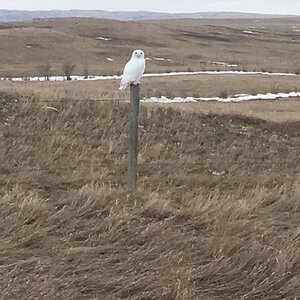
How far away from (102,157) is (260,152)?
292cm

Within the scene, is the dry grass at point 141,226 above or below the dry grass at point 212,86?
above

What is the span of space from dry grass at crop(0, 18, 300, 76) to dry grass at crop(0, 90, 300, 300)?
40.7m

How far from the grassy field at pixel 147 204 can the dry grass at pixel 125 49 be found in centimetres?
3814

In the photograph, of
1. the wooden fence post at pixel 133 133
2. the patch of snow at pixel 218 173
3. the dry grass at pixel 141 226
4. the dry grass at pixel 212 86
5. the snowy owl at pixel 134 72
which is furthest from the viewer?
the dry grass at pixel 212 86

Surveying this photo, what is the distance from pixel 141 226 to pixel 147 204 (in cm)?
60

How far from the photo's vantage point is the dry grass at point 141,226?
155 inches

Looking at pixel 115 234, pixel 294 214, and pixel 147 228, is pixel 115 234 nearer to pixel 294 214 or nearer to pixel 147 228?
pixel 147 228

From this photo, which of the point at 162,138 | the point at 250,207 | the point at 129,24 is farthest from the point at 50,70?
the point at 129,24

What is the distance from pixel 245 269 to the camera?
425 cm

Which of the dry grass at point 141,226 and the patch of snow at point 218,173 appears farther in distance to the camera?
the patch of snow at point 218,173

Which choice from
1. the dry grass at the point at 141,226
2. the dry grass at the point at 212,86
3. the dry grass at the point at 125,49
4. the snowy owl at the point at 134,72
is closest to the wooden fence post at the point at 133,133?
the dry grass at the point at 141,226

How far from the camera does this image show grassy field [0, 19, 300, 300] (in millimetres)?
4000

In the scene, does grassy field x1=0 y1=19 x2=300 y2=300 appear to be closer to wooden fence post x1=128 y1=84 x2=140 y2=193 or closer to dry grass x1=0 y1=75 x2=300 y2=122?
wooden fence post x1=128 y1=84 x2=140 y2=193

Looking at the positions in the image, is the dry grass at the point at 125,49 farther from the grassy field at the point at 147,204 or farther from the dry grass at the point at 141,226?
the dry grass at the point at 141,226
